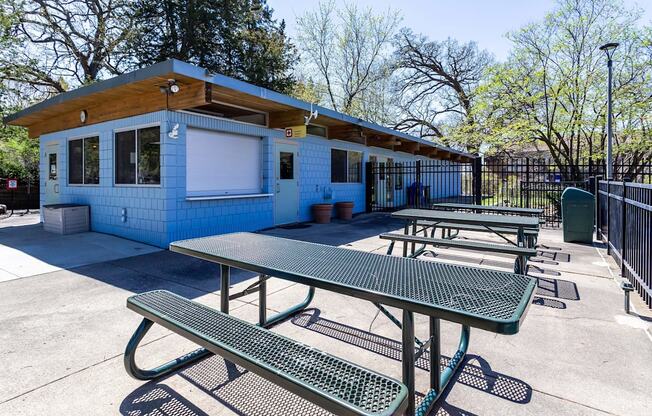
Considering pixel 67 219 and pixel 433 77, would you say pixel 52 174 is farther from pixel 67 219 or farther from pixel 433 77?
pixel 433 77

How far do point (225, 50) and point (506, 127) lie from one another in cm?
1169

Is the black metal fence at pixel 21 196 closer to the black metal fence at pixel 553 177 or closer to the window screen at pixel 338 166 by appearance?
the window screen at pixel 338 166

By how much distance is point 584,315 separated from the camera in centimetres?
327

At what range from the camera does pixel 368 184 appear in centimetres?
1226

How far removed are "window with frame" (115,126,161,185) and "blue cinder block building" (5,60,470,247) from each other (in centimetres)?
2

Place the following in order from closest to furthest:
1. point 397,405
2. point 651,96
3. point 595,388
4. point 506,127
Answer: point 397,405, point 595,388, point 651,96, point 506,127

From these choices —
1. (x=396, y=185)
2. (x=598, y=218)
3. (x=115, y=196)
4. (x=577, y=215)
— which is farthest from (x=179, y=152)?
(x=396, y=185)

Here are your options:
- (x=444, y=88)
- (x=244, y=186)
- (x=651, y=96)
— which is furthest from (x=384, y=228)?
(x=444, y=88)

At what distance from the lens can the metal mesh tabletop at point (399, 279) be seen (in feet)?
4.84

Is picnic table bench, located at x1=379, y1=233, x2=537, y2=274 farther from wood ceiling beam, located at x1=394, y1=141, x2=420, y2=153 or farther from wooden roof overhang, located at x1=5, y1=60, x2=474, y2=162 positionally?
wood ceiling beam, located at x1=394, y1=141, x2=420, y2=153

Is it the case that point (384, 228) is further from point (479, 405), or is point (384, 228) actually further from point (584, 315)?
point (479, 405)

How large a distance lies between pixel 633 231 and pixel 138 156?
299 inches

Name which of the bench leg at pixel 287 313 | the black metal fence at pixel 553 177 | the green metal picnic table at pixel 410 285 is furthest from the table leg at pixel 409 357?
the black metal fence at pixel 553 177

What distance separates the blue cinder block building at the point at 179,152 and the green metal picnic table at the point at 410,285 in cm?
387
